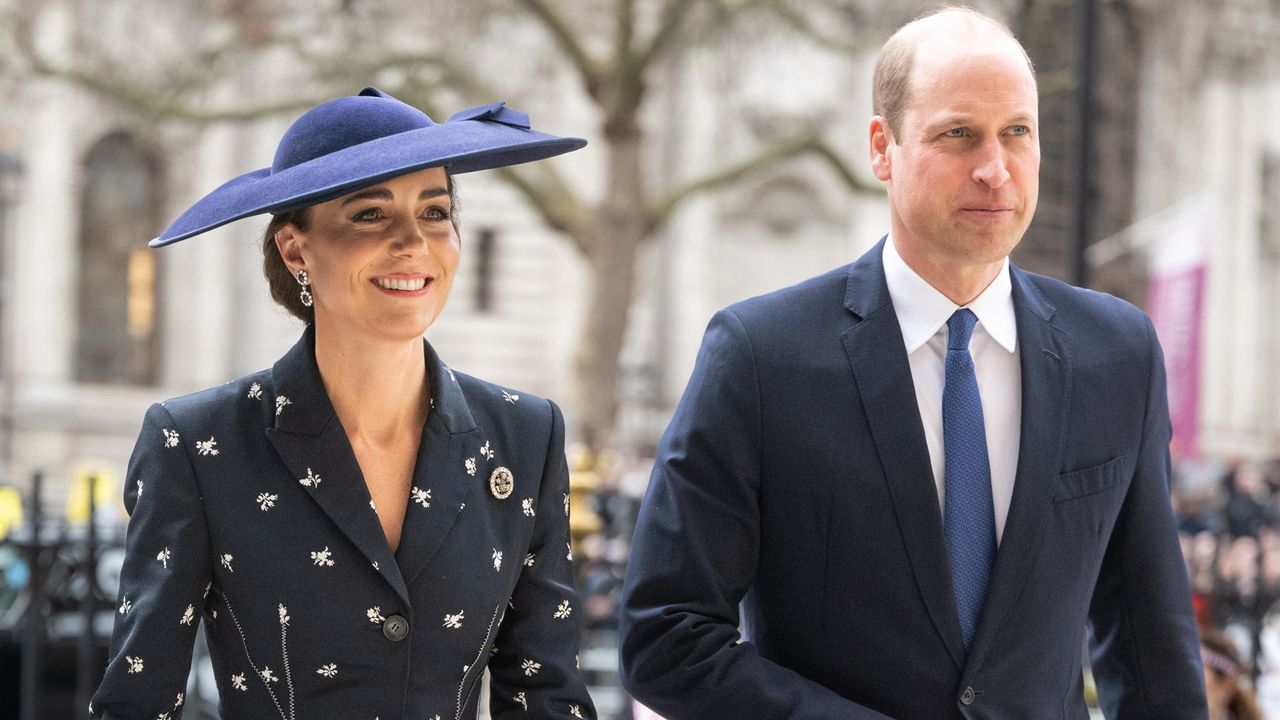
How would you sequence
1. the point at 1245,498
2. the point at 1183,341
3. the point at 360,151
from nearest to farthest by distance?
the point at 360,151 < the point at 1183,341 < the point at 1245,498

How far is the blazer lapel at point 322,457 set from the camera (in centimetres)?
278

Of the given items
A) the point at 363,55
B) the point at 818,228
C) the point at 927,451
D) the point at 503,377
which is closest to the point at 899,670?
the point at 927,451

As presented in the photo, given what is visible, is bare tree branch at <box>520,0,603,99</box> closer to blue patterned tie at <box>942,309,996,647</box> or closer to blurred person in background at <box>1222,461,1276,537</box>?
blurred person in background at <box>1222,461,1276,537</box>

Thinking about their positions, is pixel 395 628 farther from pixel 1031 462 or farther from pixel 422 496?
pixel 1031 462

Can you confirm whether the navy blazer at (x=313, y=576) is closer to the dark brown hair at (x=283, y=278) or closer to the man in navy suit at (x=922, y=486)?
the dark brown hair at (x=283, y=278)

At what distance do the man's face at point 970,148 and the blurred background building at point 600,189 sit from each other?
33.9 feet

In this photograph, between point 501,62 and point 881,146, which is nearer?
point 881,146

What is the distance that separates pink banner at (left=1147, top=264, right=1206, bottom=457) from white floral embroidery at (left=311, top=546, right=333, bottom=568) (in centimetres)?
1169

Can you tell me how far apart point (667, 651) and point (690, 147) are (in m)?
30.4

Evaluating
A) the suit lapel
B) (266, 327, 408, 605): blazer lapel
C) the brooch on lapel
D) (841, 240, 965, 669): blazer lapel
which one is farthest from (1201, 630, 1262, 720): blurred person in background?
(266, 327, 408, 605): blazer lapel

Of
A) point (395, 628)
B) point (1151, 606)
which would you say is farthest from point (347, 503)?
point (1151, 606)

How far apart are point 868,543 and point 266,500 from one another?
996 mm

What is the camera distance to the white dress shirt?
2795 millimetres

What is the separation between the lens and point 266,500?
2807 mm
